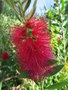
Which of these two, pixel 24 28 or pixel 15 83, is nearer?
pixel 24 28

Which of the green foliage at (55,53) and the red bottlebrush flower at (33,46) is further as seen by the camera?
the green foliage at (55,53)

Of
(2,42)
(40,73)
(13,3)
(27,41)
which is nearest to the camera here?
(13,3)

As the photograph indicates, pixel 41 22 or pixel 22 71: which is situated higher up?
pixel 41 22

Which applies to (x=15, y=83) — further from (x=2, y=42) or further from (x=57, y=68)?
(x=57, y=68)

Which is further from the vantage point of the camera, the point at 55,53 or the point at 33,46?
the point at 55,53

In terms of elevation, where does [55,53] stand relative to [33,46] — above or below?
below

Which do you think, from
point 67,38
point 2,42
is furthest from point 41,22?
point 2,42

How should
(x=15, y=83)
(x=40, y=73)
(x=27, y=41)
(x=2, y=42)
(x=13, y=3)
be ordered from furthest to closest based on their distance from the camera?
1. (x=2, y=42)
2. (x=15, y=83)
3. (x=40, y=73)
4. (x=27, y=41)
5. (x=13, y=3)

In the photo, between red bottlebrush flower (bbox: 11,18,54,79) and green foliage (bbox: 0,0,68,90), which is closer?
red bottlebrush flower (bbox: 11,18,54,79)
